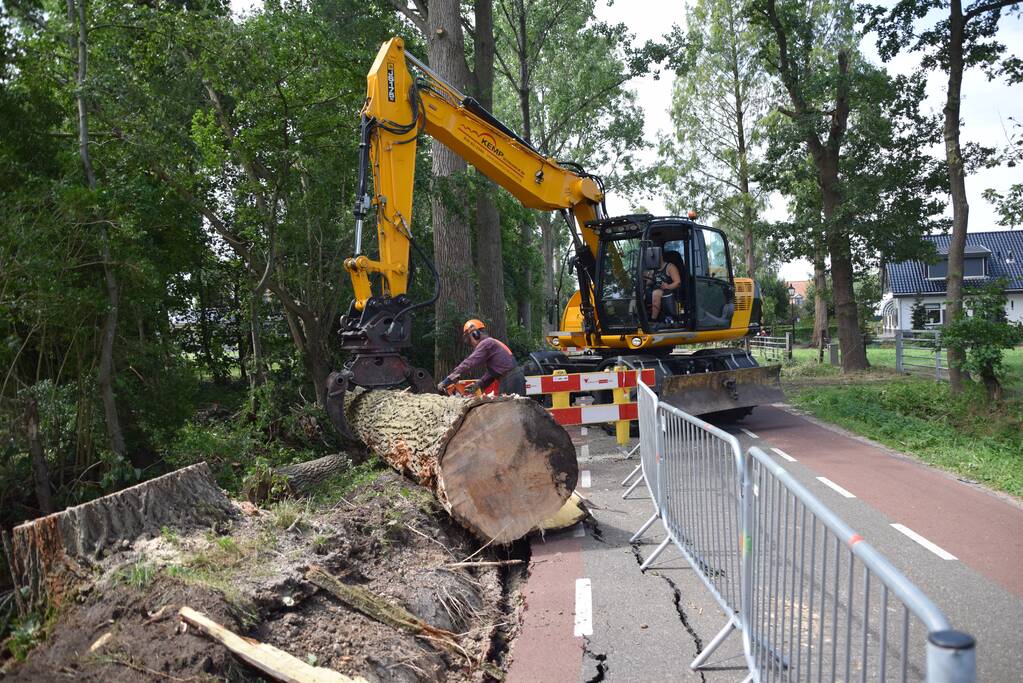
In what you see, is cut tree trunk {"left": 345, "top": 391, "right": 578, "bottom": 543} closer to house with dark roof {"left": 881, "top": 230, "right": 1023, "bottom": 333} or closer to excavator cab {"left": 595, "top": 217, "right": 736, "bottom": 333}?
excavator cab {"left": 595, "top": 217, "right": 736, "bottom": 333}

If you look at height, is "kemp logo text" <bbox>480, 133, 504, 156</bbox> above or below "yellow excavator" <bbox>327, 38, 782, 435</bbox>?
above

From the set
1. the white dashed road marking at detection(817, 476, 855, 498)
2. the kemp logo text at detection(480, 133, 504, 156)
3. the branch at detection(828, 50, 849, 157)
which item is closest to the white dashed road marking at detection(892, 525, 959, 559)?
the white dashed road marking at detection(817, 476, 855, 498)

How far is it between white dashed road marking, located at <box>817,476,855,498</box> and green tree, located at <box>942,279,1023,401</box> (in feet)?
17.8

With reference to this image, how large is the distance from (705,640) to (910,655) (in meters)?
1.04

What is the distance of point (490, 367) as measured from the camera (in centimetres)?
929

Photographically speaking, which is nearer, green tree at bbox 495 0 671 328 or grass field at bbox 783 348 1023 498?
grass field at bbox 783 348 1023 498

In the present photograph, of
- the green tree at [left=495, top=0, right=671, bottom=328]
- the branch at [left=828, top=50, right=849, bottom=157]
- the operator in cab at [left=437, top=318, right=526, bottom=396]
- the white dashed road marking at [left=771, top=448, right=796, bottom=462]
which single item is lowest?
the white dashed road marking at [left=771, top=448, right=796, bottom=462]

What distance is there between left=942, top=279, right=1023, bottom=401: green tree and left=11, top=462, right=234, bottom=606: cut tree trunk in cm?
1154

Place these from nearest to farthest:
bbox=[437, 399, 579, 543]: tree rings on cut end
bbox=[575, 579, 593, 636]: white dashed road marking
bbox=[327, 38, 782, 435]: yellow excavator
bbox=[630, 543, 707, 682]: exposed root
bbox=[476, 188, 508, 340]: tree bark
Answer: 1. bbox=[630, 543, 707, 682]: exposed root
2. bbox=[575, 579, 593, 636]: white dashed road marking
3. bbox=[437, 399, 579, 543]: tree rings on cut end
4. bbox=[327, 38, 782, 435]: yellow excavator
5. bbox=[476, 188, 508, 340]: tree bark

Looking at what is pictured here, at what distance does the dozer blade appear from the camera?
1077 centimetres

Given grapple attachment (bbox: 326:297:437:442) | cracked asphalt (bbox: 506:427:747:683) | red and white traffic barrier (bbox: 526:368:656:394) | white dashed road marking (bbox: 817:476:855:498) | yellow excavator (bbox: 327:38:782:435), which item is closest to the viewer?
cracked asphalt (bbox: 506:427:747:683)

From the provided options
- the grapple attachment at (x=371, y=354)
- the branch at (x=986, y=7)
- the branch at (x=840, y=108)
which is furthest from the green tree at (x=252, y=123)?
the branch at (x=840, y=108)

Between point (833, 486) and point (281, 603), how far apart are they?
5.92 metres

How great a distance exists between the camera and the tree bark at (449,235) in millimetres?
13133
